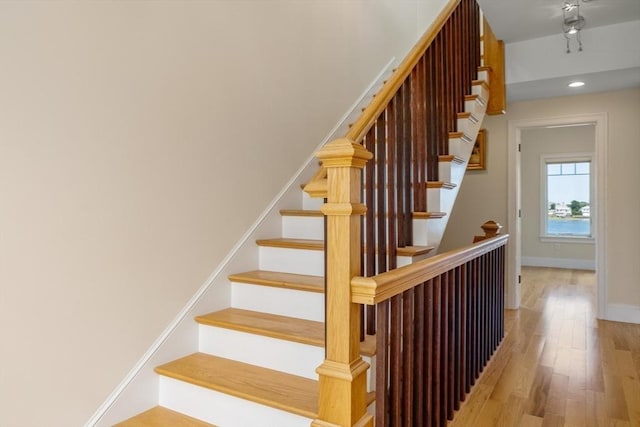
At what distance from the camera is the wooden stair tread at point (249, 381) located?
61.5 inches

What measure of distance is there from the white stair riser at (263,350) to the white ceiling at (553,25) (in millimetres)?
2736

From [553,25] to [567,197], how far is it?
17.2ft

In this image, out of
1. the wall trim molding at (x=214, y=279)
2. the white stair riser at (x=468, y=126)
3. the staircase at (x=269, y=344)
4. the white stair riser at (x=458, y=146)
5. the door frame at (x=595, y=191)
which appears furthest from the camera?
the door frame at (x=595, y=191)

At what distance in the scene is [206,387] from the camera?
1.74m

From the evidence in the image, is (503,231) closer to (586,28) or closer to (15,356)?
(586,28)

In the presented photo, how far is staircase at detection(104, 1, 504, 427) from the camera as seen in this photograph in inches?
64.5

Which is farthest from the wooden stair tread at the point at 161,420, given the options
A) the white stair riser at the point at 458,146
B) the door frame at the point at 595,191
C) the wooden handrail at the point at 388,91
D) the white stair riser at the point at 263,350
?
the door frame at the point at 595,191

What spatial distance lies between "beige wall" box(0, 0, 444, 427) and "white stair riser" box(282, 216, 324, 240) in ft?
0.72

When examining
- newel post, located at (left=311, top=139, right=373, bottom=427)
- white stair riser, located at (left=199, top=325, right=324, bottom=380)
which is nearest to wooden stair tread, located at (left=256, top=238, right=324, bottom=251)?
white stair riser, located at (left=199, top=325, right=324, bottom=380)

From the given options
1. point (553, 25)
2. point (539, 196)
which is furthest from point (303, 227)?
point (539, 196)

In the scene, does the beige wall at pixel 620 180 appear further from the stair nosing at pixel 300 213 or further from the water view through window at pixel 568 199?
the water view through window at pixel 568 199

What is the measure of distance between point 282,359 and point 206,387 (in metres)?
0.34

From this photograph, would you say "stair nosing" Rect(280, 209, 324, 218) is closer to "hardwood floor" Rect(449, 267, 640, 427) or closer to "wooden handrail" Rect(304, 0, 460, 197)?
"wooden handrail" Rect(304, 0, 460, 197)

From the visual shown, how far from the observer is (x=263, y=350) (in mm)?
1886
